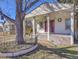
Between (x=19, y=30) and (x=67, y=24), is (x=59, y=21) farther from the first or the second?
(x=19, y=30)

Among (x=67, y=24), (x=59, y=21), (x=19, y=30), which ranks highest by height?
(x=59, y=21)

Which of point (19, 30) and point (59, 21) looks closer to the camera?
point (19, 30)

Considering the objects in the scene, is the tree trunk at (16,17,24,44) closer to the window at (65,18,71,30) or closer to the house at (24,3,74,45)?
the house at (24,3,74,45)

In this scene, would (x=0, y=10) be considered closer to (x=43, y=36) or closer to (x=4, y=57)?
(x=4, y=57)

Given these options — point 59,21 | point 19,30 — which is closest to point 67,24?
point 59,21

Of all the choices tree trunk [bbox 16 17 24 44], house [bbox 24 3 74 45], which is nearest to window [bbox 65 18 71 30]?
house [bbox 24 3 74 45]

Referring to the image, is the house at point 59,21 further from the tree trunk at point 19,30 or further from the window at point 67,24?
the tree trunk at point 19,30

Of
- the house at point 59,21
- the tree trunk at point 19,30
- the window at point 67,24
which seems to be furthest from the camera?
the window at point 67,24

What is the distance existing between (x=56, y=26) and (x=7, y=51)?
10272 millimetres

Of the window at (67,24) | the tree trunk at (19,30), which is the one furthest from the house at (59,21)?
the tree trunk at (19,30)

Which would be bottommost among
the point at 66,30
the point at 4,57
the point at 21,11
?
the point at 4,57

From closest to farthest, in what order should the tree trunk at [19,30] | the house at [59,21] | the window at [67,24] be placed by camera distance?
the tree trunk at [19,30]
the house at [59,21]
the window at [67,24]

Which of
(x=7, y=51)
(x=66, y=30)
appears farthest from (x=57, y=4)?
(x=7, y=51)

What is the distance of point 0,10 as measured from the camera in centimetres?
1540
